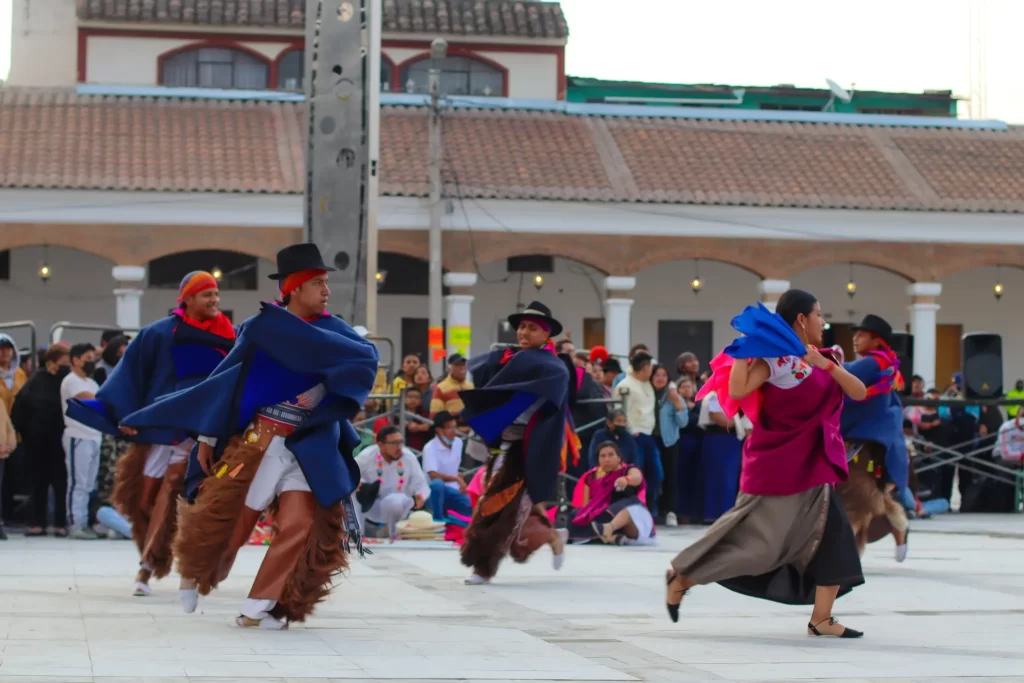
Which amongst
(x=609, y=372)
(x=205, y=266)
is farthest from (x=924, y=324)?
(x=609, y=372)

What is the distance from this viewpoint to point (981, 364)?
20.2m

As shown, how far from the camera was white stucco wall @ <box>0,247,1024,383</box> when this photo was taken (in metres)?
32.0

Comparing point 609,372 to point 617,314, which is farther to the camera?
point 617,314

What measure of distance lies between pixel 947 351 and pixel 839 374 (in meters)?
28.7

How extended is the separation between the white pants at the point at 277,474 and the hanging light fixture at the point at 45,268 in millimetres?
24953

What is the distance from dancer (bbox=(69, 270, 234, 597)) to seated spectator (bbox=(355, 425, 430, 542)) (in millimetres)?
4241

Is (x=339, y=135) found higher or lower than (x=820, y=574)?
higher

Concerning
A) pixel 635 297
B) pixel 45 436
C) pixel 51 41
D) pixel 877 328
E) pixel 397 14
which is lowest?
pixel 45 436

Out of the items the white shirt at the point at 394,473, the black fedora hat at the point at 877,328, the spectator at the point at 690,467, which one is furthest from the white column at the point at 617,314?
the black fedora hat at the point at 877,328

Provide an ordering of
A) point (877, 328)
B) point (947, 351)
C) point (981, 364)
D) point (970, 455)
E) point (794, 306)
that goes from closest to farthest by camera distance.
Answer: point (794, 306) → point (877, 328) → point (970, 455) → point (981, 364) → point (947, 351)

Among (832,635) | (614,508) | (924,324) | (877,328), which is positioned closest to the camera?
(832,635)

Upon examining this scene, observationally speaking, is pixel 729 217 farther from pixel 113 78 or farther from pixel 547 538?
pixel 547 538

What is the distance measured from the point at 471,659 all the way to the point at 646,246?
77.8ft

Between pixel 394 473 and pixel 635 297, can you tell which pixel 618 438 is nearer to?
pixel 394 473
